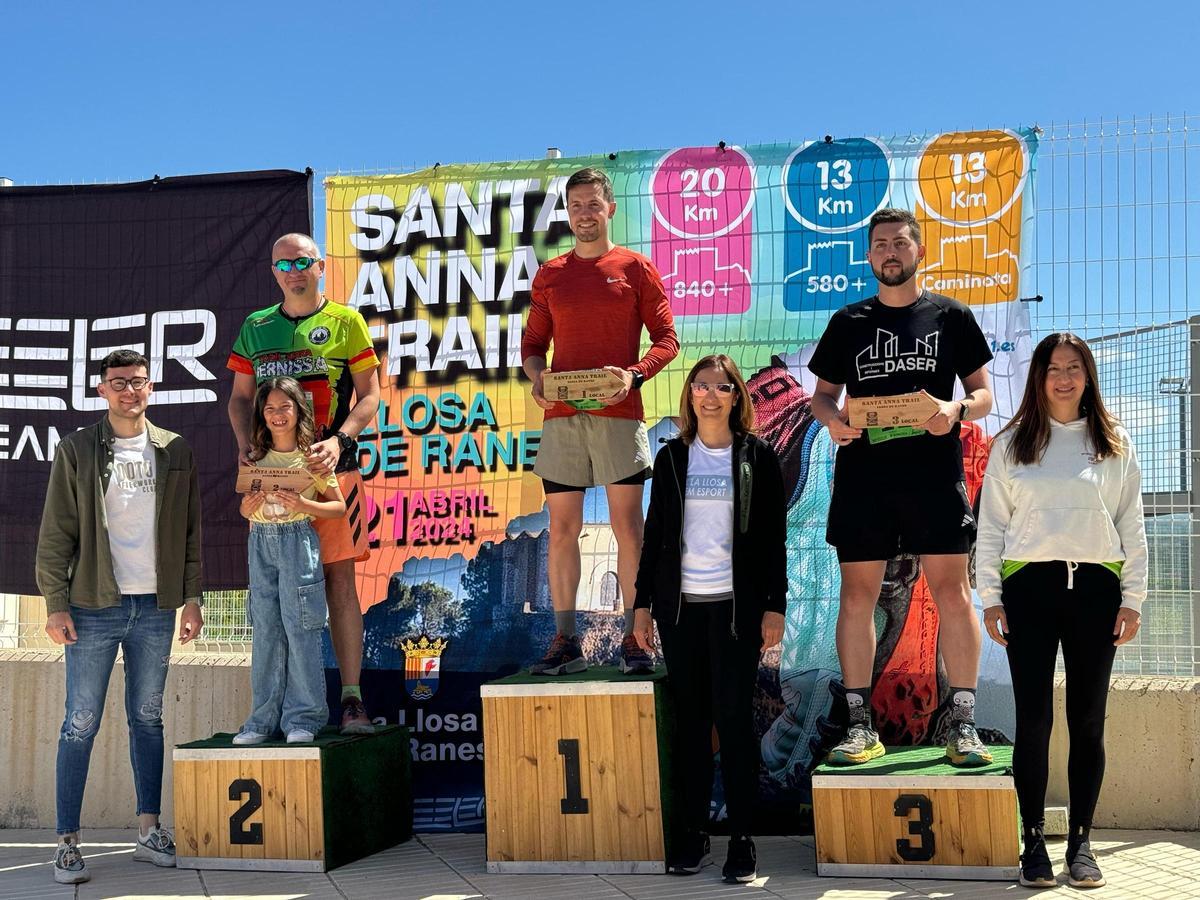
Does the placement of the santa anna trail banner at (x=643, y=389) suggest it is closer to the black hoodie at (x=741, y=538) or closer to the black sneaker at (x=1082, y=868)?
the black hoodie at (x=741, y=538)

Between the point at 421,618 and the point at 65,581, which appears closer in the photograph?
the point at 65,581

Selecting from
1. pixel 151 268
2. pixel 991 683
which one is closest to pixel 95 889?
pixel 151 268

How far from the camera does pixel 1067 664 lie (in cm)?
428

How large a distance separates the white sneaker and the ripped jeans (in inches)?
14.5

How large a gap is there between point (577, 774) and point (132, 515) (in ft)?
6.73

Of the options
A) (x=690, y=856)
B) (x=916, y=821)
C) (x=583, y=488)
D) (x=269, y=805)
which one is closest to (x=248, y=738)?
(x=269, y=805)

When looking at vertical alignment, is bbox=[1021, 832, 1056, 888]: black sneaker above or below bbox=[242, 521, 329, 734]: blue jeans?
below

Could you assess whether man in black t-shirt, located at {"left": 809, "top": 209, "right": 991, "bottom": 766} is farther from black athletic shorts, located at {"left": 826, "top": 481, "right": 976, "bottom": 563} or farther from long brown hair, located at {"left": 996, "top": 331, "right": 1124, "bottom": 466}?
long brown hair, located at {"left": 996, "top": 331, "right": 1124, "bottom": 466}

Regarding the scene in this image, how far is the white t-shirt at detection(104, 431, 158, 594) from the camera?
4.88m

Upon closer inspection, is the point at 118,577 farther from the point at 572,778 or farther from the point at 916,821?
the point at 916,821

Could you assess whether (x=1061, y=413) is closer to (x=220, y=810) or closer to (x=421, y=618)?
(x=421, y=618)

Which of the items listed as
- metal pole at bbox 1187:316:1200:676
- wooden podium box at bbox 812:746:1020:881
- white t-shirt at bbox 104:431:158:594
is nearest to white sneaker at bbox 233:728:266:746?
white t-shirt at bbox 104:431:158:594

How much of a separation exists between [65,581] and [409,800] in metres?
1.76

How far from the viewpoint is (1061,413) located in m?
4.35
